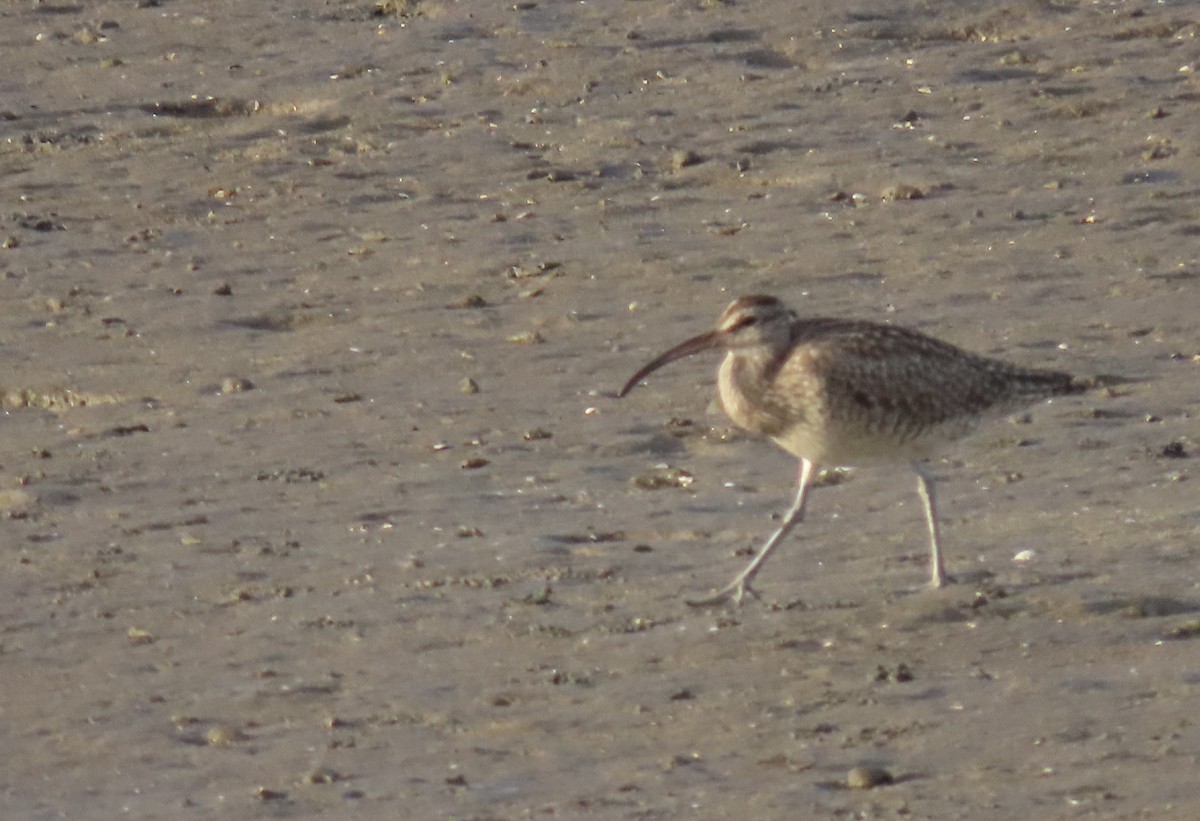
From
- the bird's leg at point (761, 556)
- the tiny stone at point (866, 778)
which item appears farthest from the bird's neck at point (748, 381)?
the tiny stone at point (866, 778)

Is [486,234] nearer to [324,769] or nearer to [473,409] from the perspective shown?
[473,409]

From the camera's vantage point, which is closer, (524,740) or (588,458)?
(524,740)

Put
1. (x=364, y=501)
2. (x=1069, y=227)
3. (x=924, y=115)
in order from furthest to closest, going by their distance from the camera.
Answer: (x=924, y=115) < (x=1069, y=227) < (x=364, y=501)

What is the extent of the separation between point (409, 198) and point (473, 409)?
302 centimetres

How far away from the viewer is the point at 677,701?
21.8ft

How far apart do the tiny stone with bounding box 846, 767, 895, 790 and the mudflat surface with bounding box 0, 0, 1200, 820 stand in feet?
0.15

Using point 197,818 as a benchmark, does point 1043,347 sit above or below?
below

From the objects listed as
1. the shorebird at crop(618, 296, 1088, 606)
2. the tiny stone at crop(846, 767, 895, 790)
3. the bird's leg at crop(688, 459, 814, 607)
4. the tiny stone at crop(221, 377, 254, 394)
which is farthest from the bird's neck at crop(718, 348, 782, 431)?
the tiny stone at crop(221, 377, 254, 394)

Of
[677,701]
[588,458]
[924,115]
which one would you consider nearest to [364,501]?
[588,458]

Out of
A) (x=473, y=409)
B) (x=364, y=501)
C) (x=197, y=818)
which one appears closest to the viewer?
(x=197, y=818)

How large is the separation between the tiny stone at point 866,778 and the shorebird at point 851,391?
1.41m

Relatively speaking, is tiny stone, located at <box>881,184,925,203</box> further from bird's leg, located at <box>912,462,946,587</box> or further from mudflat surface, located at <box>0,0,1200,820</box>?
bird's leg, located at <box>912,462,946,587</box>

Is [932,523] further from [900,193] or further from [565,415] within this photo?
[900,193]

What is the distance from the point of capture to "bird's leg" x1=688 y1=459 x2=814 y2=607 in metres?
7.37
